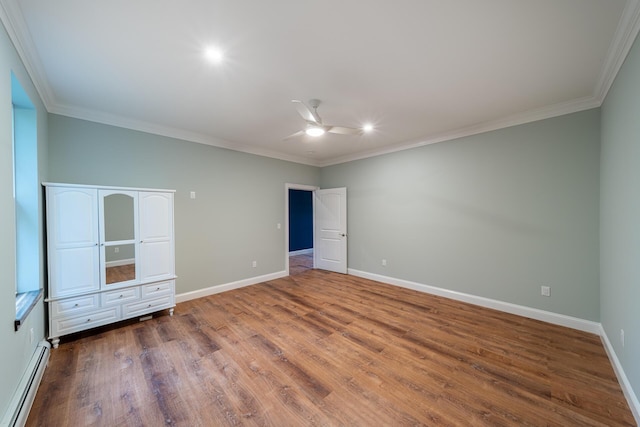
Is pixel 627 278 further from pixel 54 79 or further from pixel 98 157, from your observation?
pixel 98 157

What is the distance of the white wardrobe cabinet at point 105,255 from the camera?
259 cm

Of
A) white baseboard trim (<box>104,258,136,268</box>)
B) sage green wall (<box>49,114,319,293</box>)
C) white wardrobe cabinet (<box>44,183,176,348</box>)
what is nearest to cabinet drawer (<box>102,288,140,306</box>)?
white wardrobe cabinet (<box>44,183,176,348</box>)

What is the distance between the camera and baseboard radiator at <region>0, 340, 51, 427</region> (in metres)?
1.52

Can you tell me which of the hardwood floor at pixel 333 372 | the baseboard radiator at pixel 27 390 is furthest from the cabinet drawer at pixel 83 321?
Result: the baseboard radiator at pixel 27 390

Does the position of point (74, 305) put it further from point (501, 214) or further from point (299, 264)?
point (501, 214)

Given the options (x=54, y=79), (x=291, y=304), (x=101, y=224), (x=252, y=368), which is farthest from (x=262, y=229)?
(x=54, y=79)

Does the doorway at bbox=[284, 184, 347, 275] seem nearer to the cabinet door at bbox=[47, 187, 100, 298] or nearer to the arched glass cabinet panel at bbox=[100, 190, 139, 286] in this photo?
the arched glass cabinet panel at bbox=[100, 190, 139, 286]

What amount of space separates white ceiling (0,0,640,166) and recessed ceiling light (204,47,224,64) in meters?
0.05

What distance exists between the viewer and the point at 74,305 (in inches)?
105

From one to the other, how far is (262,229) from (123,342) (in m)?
2.69

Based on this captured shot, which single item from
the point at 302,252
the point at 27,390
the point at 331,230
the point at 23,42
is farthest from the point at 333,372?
the point at 302,252

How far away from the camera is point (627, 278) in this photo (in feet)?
6.23

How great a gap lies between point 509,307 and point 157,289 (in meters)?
4.73

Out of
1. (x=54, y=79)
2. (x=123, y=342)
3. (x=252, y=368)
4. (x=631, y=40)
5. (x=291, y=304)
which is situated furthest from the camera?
(x=291, y=304)
